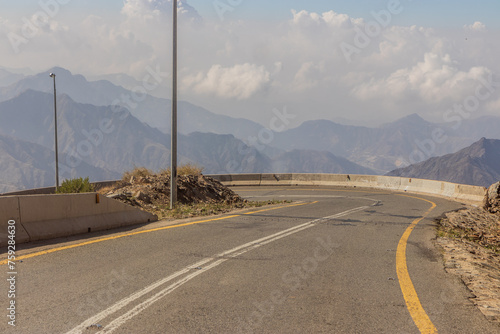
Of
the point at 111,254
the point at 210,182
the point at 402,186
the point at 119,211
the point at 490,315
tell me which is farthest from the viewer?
the point at 402,186

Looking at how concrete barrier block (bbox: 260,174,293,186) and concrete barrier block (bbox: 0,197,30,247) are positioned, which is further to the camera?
concrete barrier block (bbox: 260,174,293,186)

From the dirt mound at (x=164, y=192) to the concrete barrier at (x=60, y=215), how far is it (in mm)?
4008

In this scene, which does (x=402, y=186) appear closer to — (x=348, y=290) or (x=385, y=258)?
(x=385, y=258)

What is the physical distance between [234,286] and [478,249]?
6.22 meters

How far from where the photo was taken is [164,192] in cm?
1656

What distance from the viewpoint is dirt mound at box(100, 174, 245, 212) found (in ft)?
48.3

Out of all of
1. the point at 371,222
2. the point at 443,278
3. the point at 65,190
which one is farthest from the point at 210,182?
the point at 443,278

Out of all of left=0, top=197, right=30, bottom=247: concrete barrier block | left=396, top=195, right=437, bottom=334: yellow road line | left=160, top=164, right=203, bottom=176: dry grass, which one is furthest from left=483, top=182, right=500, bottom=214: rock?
left=0, top=197, right=30, bottom=247: concrete barrier block

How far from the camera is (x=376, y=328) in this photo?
395 cm

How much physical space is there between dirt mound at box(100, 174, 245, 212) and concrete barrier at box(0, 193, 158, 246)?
4.01m

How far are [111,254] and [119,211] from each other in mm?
3335

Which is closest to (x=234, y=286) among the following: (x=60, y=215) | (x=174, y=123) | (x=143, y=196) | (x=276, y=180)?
(x=60, y=215)

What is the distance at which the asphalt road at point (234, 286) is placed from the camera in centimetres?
399

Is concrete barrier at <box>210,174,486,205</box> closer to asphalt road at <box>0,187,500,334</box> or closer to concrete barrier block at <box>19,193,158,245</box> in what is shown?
asphalt road at <box>0,187,500,334</box>
